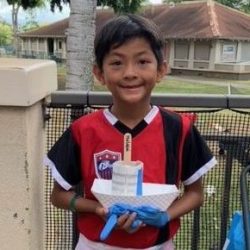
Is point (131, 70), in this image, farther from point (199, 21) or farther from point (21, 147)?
point (199, 21)

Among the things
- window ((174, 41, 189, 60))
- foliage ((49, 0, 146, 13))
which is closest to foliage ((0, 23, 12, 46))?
window ((174, 41, 189, 60))

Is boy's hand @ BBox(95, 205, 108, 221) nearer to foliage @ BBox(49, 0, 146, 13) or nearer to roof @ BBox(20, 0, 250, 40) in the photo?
foliage @ BBox(49, 0, 146, 13)

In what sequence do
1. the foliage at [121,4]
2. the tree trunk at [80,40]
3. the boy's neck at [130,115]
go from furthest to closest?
the foliage at [121,4] < the tree trunk at [80,40] < the boy's neck at [130,115]

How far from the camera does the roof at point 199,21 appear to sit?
35.1 m

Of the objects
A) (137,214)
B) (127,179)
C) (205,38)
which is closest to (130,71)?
(127,179)

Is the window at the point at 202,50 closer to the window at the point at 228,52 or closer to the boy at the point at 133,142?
the window at the point at 228,52

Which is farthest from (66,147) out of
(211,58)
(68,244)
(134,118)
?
(211,58)

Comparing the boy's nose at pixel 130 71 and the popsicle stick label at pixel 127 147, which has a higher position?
the boy's nose at pixel 130 71

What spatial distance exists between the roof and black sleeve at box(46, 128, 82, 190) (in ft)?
106

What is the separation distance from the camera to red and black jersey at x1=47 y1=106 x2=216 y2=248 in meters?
1.77

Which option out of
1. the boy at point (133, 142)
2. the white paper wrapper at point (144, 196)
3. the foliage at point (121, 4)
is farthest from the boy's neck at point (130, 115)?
the foliage at point (121, 4)

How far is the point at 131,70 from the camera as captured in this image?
169 cm

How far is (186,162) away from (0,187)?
0.77 metres

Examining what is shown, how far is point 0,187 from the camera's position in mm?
2057
